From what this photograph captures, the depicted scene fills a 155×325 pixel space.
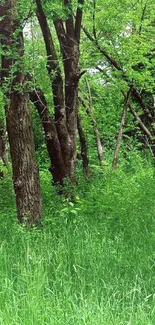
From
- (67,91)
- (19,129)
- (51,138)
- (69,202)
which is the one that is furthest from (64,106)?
(69,202)

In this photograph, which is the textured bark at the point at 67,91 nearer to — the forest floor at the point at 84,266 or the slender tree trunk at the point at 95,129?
the forest floor at the point at 84,266

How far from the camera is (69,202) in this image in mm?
6516

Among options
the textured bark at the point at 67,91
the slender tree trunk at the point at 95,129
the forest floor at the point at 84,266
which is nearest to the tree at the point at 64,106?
the textured bark at the point at 67,91

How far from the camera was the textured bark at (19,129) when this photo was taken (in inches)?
239

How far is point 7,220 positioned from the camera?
6.52m


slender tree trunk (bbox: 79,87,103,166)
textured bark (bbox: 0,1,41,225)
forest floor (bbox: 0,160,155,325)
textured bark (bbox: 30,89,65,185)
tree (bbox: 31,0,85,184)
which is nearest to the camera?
forest floor (bbox: 0,160,155,325)

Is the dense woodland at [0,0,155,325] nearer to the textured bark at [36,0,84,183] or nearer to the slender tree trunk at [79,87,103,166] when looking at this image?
the textured bark at [36,0,84,183]

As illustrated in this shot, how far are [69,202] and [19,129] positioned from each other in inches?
50.4

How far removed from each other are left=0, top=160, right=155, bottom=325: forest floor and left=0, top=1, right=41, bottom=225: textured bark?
365 mm

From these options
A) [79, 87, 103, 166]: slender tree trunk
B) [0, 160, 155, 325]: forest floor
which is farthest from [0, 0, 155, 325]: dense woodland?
[79, 87, 103, 166]: slender tree trunk

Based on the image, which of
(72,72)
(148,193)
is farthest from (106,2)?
(148,193)

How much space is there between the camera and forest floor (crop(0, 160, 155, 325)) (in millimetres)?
3441

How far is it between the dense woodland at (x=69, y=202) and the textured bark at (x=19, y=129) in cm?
1

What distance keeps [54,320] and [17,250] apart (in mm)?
1813
